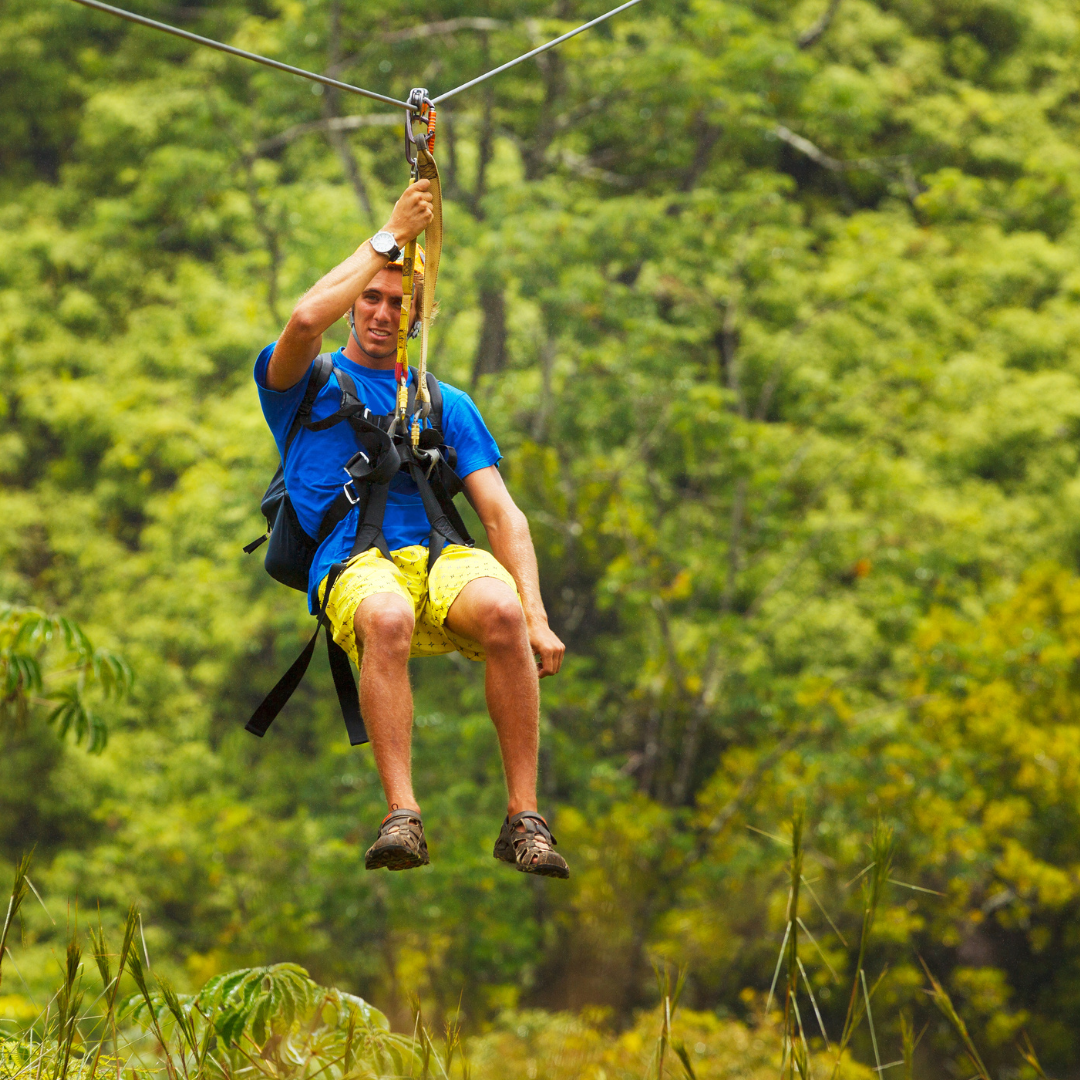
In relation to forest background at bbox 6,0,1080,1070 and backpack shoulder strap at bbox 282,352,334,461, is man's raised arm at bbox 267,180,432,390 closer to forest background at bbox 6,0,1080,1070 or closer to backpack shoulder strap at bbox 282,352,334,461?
backpack shoulder strap at bbox 282,352,334,461

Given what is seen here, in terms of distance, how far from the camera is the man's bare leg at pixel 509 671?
2.42 meters

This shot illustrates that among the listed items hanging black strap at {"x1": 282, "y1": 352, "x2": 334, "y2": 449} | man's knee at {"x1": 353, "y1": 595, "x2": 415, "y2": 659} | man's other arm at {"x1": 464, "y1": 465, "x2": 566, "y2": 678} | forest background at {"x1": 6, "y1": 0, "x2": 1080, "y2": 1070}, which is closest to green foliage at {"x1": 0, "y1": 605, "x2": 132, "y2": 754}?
hanging black strap at {"x1": 282, "y1": 352, "x2": 334, "y2": 449}

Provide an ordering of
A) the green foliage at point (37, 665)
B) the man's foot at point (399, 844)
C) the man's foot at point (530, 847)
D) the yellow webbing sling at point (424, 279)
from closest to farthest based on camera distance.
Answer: the man's foot at point (399, 844), the man's foot at point (530, 847), the yellow webbing sling at point (424, 279), the green foliage at point (37, 665)

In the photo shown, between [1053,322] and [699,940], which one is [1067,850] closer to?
[699,940]

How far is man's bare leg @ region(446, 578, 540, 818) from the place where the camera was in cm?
242

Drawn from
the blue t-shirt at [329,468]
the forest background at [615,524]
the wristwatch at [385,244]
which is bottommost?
the forest background at [615,524]

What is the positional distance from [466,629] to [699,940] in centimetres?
891

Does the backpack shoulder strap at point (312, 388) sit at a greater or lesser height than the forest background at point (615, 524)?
greater

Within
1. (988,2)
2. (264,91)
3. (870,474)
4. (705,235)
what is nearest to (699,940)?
(870,474)

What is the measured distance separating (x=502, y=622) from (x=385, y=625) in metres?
0.22

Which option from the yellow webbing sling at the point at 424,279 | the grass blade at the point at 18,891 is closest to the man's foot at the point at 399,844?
the grass blade at the point at 18,891

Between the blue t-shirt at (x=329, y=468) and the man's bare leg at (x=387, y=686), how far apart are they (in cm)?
30

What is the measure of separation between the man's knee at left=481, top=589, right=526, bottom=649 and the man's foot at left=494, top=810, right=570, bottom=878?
1.07 ft

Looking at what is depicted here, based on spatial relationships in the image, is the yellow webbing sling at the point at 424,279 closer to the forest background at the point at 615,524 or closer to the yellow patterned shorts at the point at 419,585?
the yellow patterned shorts at the point at 419,585
